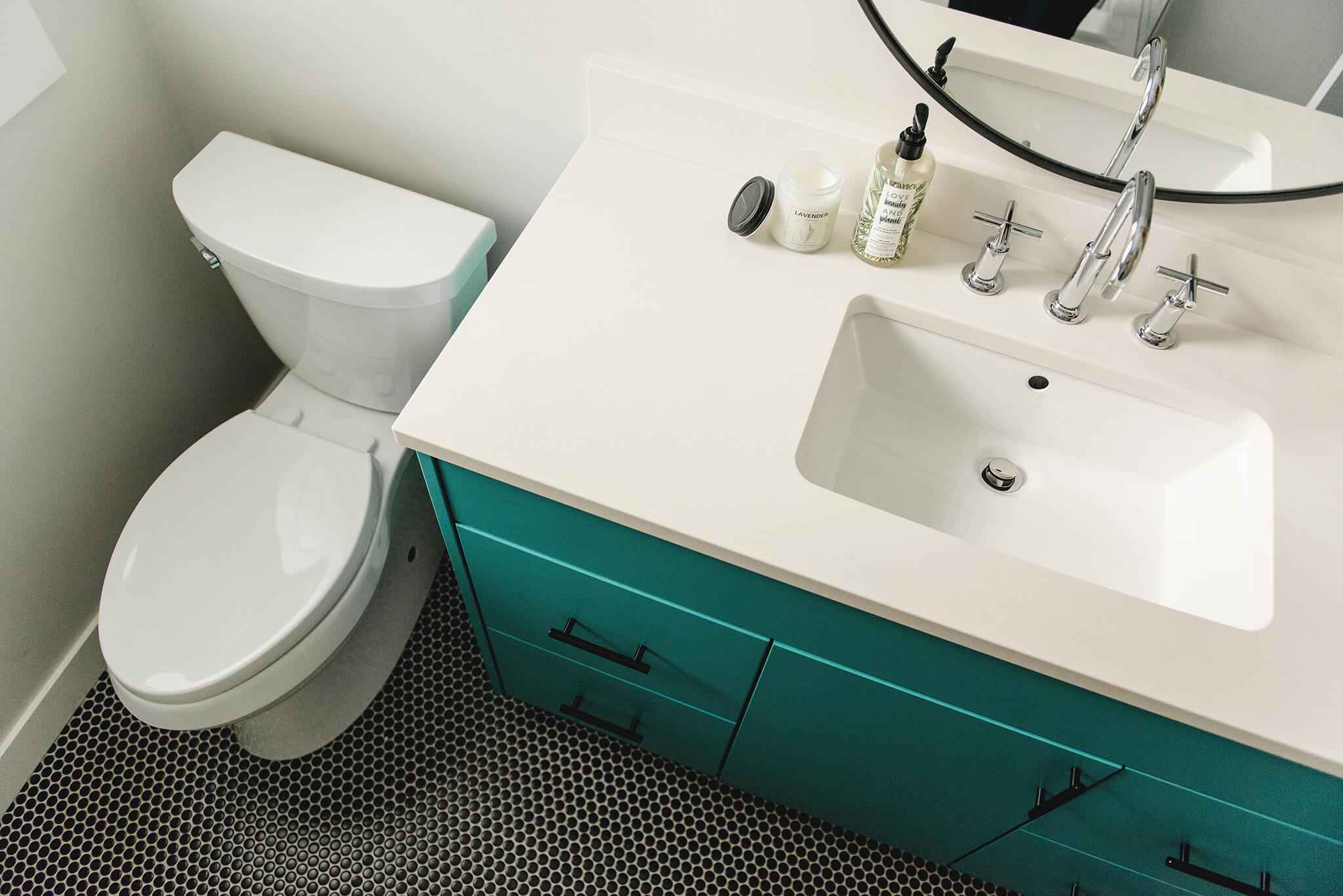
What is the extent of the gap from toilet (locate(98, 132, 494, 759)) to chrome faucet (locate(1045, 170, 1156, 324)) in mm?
747

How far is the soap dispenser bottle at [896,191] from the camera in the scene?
88 cm

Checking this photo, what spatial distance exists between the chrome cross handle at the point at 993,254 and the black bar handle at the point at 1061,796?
0.55m

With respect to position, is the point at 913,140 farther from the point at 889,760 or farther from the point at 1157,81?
the point at 889,760

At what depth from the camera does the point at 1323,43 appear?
0.83 meters

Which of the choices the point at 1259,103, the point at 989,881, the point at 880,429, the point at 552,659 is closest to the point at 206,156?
the point at 552,659

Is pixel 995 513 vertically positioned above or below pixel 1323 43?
below

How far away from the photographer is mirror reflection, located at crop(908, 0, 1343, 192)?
0.84m

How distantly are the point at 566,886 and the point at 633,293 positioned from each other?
3.21ft

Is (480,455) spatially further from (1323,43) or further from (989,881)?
(989,881)

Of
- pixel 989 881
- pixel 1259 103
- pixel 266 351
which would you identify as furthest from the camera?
pixel 266 351

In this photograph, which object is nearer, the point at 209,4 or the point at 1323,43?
the point at 1323,43

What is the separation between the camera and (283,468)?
125 cm

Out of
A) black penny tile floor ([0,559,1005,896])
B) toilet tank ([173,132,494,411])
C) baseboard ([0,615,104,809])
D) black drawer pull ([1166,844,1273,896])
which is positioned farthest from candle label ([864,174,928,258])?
baseboard ([0,615,104,809])

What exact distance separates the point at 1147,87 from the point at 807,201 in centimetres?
37
